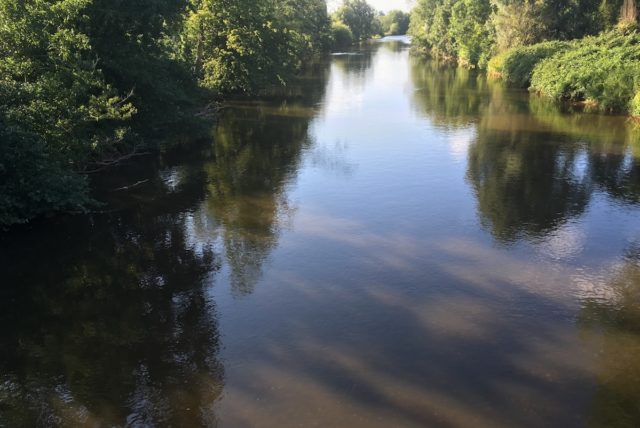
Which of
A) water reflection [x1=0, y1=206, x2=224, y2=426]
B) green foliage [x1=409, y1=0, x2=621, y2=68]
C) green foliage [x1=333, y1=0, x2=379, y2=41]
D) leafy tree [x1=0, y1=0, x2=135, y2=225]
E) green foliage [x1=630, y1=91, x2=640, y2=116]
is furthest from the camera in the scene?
green foliage [x1=333, y1=0, x2=379, y2=41]

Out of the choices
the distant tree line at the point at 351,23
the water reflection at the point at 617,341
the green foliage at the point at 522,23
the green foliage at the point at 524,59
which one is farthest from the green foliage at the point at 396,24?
the water reflection at the point at 617,341

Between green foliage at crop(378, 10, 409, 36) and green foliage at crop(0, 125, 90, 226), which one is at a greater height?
green foliage at crop(378, 10, 409, 36)

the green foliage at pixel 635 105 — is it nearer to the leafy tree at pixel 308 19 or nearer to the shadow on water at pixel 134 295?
the shadow on water at pixel 134 295

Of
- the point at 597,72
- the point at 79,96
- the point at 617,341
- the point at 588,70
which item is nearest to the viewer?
the point at 617,341

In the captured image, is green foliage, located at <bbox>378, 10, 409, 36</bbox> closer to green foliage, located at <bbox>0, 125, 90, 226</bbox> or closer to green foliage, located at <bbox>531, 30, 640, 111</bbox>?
green foliage, located at <bbox>531, 30, 640, 111</bbox>

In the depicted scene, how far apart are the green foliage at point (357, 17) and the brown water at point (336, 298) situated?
4000 inches

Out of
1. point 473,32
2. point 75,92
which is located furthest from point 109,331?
point 473,32

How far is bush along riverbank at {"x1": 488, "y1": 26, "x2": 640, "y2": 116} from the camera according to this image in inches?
1163

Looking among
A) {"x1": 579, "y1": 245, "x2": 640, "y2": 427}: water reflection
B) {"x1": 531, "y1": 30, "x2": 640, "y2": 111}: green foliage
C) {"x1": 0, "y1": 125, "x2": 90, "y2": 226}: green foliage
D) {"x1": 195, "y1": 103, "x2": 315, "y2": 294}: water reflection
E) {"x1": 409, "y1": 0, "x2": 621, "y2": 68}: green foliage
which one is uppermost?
{"x1": 409, "y1": 0, "x2": 621, "y2": 68}: green foliage

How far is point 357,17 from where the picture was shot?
119500 millimetres

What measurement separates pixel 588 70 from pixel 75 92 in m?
28.8

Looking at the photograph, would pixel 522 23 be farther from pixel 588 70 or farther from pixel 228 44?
pixel 228 44

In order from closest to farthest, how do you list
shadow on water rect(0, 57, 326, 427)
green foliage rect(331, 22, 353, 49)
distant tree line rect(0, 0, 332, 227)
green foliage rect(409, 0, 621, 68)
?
shadow on water rect(0, 57, 326, 427), distant tree line rect(0, 0, 332, 227), green foliage rect(409, 0, 621, 68), green foliage rect(331, 22, 353, 49)

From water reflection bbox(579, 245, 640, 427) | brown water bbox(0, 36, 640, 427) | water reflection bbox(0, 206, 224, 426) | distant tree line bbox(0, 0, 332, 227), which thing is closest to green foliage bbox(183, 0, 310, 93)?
distant tree line bbox(0, 0, 332, 227)
